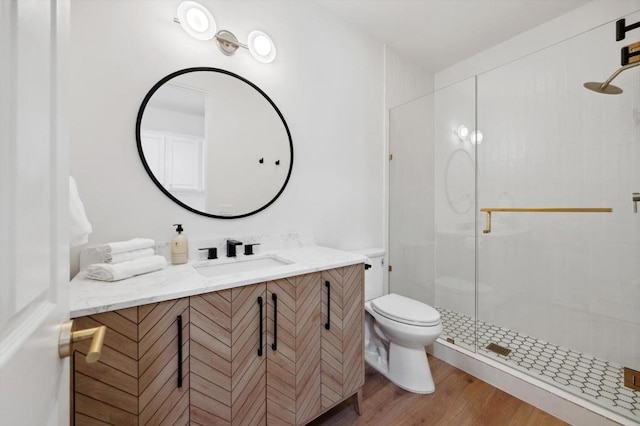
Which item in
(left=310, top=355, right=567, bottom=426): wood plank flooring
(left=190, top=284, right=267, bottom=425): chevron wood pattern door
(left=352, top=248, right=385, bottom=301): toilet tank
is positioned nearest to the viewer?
(left=190, top=284, right=267, bottom=425): chevron wood pattern door

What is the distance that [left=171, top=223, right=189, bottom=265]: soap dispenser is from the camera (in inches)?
52.6

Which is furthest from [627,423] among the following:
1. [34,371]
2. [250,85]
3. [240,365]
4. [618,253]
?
[250,85]

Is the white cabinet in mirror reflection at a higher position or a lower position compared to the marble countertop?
higher

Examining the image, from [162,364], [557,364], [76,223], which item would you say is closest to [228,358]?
[162,364]

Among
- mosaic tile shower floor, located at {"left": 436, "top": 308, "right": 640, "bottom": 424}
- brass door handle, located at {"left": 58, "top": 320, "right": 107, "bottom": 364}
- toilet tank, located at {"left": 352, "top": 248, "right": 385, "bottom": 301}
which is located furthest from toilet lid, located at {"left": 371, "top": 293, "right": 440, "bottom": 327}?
brass door handle, located at {"left": 58, "top": 320, "right": 107, "bottom": 364}

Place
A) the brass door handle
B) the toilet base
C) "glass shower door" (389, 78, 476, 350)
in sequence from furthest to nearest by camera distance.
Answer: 1. "glass shower door" (389, 78, 476, 350)
2. the toilet base
3. the brass door handle

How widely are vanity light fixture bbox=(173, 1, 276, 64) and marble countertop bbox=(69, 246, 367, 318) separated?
1.28 meters

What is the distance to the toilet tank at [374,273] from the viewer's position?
6.73 feet

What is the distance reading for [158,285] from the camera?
3.22 ft

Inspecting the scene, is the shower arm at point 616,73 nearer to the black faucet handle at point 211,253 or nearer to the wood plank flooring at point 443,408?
the wood plank flooring at point 443,408

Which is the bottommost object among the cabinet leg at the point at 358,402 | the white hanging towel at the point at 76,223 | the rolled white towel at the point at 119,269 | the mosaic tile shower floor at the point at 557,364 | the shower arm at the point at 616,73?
the cabinet leg at the point at 358,402

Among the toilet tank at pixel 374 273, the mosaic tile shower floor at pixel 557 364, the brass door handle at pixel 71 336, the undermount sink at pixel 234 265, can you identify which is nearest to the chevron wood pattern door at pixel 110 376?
the brass door handle at pixel 71 336

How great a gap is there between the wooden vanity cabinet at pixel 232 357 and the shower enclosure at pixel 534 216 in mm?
1240

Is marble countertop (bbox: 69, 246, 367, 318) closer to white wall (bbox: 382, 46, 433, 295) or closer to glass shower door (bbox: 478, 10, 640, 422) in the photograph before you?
white wall (bbox: 382, 46, 433, 295)
